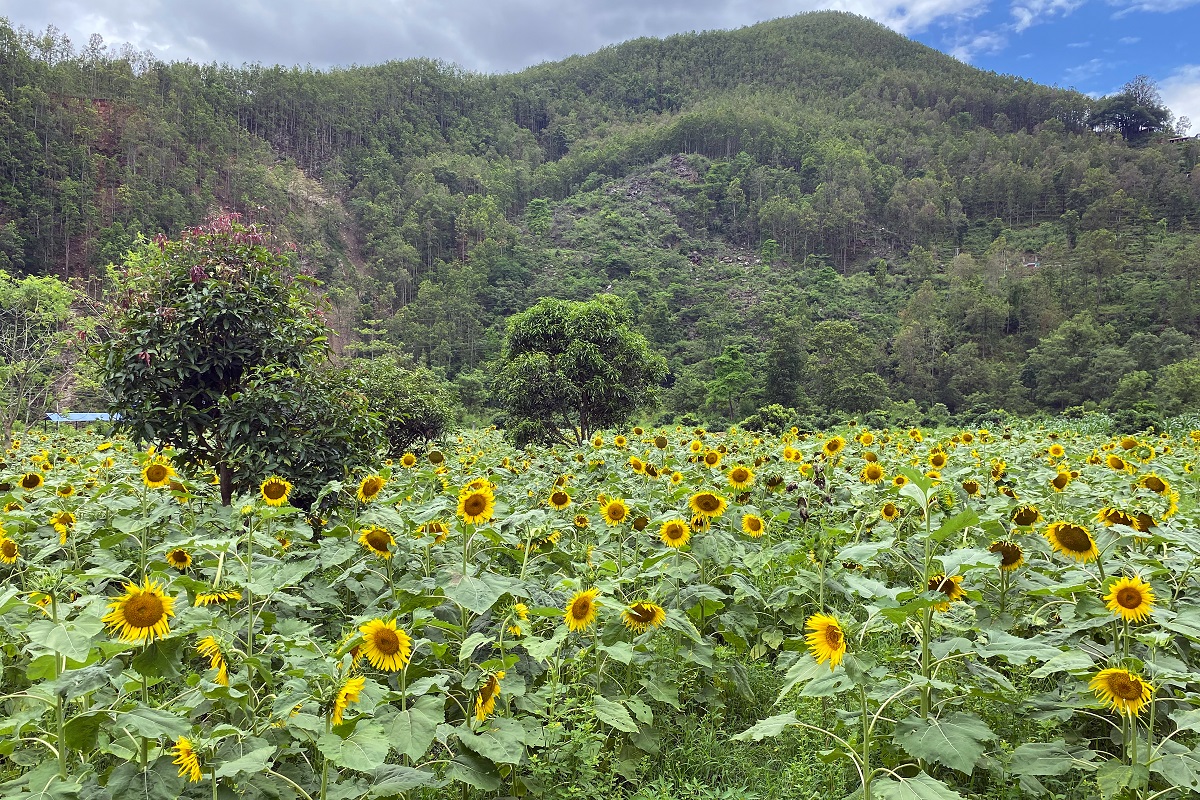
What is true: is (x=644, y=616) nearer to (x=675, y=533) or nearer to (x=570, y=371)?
(x=675, y=533)

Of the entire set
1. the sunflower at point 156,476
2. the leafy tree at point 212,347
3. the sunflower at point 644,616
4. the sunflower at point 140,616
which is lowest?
the sunflower at point 644,616

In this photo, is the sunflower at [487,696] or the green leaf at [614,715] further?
the green leaf at [614,715]

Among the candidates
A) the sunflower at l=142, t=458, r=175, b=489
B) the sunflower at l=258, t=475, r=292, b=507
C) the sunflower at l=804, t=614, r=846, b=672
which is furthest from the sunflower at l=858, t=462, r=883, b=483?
the sunflower at l=142, t=458, r=175, b=489

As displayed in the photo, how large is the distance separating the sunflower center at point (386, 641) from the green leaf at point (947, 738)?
4.46ft

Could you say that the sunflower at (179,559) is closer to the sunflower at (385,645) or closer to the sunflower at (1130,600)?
the sunflower at (385,645)

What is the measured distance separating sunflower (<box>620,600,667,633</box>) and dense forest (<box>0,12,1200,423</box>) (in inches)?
744

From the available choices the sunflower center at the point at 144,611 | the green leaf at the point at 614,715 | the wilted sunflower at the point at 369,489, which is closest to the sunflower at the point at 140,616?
the sunflower center at the point at 144,611

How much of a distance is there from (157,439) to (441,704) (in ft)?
13.7

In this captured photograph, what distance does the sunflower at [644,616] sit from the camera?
7.09 feet

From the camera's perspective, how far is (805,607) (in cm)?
328

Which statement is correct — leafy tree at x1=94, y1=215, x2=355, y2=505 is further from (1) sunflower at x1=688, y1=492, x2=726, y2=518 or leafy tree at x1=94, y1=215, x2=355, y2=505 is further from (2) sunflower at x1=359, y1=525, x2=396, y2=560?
(1) sunflower at x1=688, y1=492, x2=726, y2=518

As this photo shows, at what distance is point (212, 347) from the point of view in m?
4.91

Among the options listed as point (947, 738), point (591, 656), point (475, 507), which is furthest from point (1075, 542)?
point (475, 507)

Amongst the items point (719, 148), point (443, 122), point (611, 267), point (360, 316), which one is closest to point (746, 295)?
point (611, 267)
